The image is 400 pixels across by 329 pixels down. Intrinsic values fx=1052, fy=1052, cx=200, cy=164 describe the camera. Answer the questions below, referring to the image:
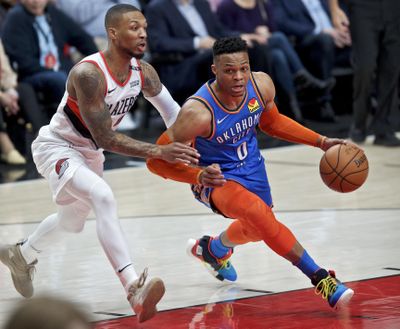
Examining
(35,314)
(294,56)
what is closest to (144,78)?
(35,314)

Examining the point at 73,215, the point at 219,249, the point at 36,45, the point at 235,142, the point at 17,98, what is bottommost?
the point at 17,98

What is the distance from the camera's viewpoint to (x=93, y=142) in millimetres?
5160

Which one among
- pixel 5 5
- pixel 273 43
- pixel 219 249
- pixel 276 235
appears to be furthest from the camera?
pixel 273 43

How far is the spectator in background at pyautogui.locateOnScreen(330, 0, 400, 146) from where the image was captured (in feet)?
33.7

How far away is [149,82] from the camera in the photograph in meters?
5.27

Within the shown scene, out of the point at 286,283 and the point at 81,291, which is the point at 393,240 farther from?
the point at 81,291

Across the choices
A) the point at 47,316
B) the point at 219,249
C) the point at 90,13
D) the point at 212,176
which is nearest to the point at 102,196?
the point at 212,176

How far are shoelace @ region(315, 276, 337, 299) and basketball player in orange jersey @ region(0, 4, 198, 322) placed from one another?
0.76 meters

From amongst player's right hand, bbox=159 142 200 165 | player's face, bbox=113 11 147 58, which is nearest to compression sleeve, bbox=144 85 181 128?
player's face, bbox=113 11 147 58

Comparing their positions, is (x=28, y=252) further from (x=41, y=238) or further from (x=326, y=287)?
(x=326, y=287)

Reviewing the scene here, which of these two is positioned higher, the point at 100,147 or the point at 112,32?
the point at 112,32

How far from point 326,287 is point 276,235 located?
1.06ft

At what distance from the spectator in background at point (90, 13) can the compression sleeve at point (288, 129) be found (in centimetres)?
607

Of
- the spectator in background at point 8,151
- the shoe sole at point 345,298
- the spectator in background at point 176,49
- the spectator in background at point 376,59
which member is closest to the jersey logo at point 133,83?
the shoe sole at point 345,298
